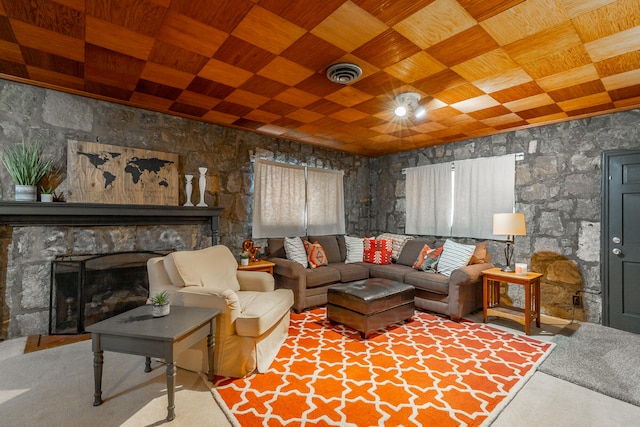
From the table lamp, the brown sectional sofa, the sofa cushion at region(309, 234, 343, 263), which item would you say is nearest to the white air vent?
the brown sectional sofa

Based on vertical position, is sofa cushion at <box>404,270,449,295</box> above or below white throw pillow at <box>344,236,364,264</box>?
below

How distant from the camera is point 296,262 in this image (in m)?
4.07

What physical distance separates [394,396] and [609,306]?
3.04 m

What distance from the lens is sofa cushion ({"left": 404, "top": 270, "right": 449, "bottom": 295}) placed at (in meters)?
3.68

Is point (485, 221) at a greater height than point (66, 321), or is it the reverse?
point (485, 221)

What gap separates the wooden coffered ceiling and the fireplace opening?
169 cm

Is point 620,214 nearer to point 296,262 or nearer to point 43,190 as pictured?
point 296,262

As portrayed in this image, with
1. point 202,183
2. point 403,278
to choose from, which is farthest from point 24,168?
point 403,278

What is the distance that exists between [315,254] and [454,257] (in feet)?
6.08

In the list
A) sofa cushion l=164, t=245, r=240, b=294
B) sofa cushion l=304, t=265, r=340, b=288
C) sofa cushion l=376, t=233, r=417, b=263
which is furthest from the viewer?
sofa cushion l=376, t=233, r=417, b=263

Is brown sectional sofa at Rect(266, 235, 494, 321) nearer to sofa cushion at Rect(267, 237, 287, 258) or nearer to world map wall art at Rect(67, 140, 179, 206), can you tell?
sofa cushion at Rect(267, 237, 287, 258)

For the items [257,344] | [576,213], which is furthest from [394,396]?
[576,213]

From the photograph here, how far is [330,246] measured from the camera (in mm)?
4859

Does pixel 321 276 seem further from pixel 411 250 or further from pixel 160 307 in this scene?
pixel 160 307
